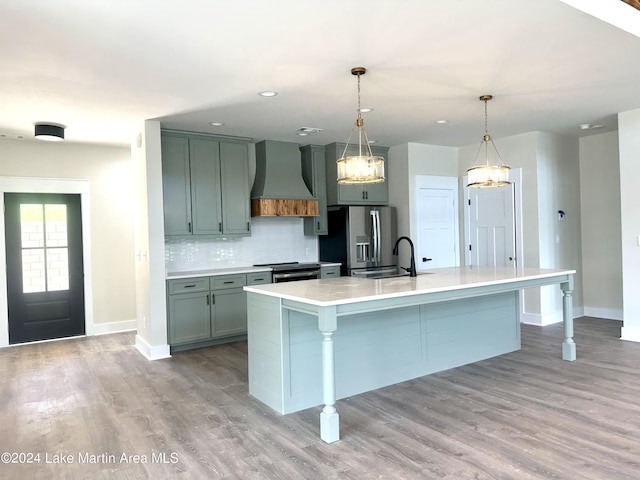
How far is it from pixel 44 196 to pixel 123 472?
14.8ft

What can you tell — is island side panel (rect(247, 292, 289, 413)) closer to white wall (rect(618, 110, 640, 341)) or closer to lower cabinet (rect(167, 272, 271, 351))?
lower cabinet (rect(167, 272, 271, 351))

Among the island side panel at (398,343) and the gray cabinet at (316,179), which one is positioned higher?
the gray cabinet at (316,179)

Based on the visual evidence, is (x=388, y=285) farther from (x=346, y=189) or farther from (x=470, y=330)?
(x=346, y=189)

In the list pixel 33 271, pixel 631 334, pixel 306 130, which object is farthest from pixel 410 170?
pixel 33 271

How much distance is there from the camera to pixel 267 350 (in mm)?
3369

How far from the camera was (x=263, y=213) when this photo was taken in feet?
19.4

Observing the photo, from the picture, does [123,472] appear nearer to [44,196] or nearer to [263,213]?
[263,213]

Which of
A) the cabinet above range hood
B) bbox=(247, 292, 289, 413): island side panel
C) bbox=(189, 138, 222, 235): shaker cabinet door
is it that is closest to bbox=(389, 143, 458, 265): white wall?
the cabinet above range hood

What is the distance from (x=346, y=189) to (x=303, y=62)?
3217mm

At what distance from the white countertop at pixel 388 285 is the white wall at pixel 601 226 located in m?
2.59

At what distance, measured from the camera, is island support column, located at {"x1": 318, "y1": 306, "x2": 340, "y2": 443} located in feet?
9.09

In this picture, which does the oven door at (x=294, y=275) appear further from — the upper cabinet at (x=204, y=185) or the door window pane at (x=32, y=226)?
the door window pane at (x=32, y=226)

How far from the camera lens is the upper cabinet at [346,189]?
635 cm

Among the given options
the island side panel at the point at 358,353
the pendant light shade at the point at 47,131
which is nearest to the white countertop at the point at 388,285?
the island side panel at the point at 358,353
